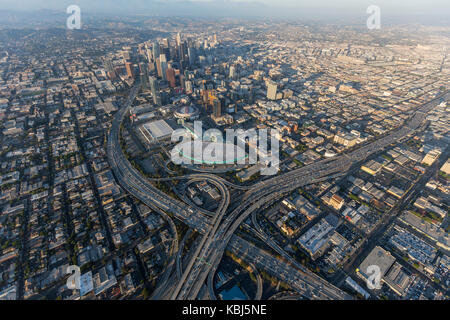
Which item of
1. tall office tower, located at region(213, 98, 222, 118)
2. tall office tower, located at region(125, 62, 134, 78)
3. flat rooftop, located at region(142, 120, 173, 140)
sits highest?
tall office tower, located at region(125, 62, 134, 78)

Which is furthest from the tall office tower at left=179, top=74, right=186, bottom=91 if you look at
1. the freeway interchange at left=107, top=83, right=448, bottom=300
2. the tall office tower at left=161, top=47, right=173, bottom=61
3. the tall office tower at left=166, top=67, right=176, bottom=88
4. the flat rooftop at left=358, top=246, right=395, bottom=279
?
the flat rooftop at left=358, top=246, right=395, bottom=279

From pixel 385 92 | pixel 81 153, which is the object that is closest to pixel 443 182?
pixel 385 92

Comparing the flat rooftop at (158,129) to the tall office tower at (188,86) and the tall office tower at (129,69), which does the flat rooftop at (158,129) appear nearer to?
the tall office tower at (188,86)

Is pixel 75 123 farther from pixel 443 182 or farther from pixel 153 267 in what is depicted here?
pixel 443 182

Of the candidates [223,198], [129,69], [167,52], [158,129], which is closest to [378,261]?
[223,198]

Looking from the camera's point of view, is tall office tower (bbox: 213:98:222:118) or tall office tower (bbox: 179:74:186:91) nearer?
tall office tower (bbox: 213:98:222:118)

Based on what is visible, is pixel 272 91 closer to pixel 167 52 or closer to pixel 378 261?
pixel 378 261

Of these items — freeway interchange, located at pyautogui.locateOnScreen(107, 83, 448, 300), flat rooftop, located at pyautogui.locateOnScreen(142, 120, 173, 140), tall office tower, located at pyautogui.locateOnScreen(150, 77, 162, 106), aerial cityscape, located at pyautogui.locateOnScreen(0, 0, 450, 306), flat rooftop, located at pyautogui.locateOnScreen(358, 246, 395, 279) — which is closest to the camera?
freeway interchange, located at pyautogui.locateOnScreen(107, 83, 448, 300)

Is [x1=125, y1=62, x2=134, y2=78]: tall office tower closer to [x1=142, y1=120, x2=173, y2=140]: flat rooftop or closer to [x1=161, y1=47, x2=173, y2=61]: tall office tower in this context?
[x1=161, y1=47, x2=173, y2=61]: tall office tower

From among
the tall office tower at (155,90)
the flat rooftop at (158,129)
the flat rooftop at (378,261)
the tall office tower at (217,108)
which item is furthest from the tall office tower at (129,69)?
the flat rooftop at (378,261)
